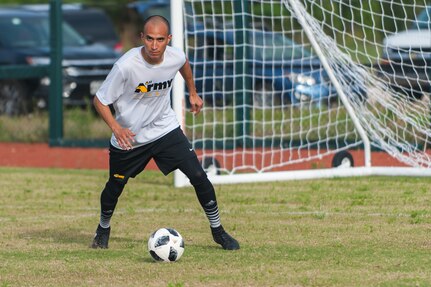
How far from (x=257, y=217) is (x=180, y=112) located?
90.0 inches

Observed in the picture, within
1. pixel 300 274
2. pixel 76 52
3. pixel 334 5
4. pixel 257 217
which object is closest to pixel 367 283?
pixel 300 274

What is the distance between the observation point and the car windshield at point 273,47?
14.4 metres

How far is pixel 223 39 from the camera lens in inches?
568

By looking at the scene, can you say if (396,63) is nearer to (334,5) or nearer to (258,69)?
(334,5)

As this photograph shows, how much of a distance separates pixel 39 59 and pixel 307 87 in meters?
8.44

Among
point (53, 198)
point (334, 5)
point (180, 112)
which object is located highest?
point (334, 5)

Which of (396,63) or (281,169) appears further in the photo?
(281,169)

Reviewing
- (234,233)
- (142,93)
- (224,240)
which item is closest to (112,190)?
(142,93)

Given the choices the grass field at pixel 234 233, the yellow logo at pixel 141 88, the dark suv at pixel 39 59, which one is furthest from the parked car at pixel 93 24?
the yellow logo at pixel 141 88

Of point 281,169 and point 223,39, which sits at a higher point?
point 223,39

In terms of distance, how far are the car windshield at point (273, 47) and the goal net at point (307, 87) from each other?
1 centimetres

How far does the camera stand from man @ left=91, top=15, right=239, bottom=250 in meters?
8.46

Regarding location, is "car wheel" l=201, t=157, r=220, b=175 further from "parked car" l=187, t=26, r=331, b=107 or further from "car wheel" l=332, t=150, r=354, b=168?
"car wheel" l=332, t=150, r=354, b=168

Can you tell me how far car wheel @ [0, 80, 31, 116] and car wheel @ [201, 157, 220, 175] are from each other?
6.59m
